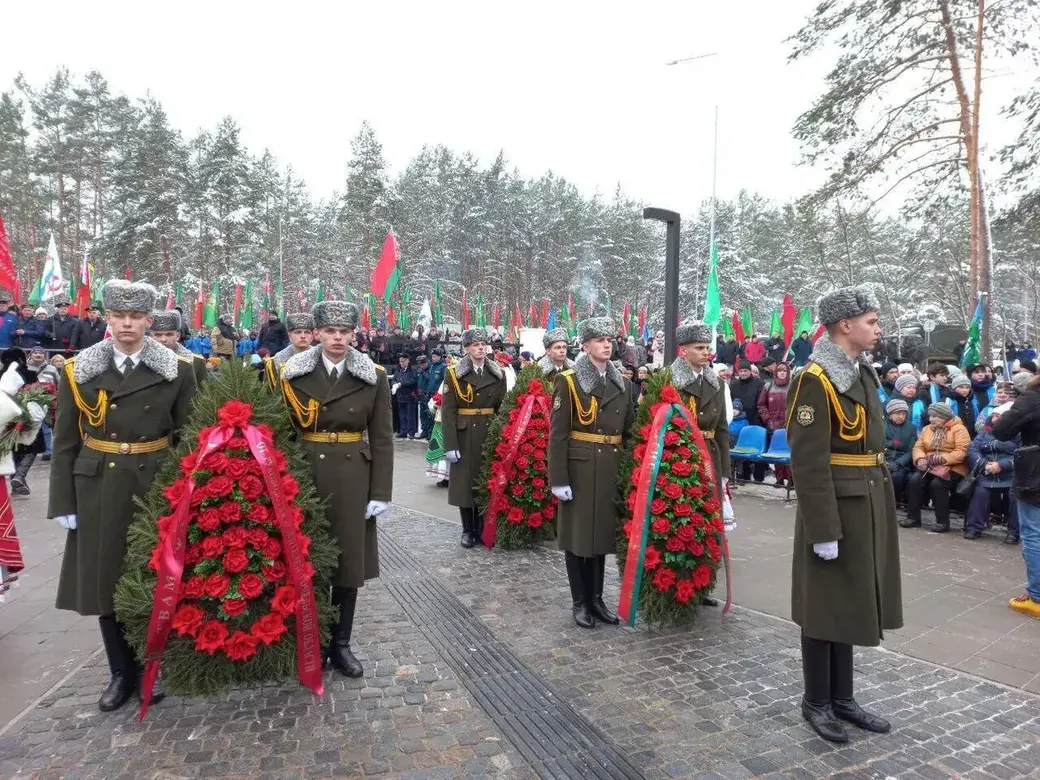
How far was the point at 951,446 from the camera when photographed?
8.10 m

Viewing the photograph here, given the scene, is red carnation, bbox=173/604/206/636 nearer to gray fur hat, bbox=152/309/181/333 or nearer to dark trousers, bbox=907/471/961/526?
gray fur hat, bbox=152/309/181/333

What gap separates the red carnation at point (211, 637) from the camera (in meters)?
3.66

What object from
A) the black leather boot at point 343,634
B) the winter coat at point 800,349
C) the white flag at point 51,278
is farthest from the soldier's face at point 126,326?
the white flag at point 51,278

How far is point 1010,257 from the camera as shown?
36.0m

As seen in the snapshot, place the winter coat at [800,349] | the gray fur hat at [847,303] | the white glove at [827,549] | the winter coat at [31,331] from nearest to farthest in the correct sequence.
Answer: the white glove at [827,549] → the gray fur hat at [847,303] → the winter coat at [31,331] → the winter coat at [800,349]

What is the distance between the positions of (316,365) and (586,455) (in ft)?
6.75

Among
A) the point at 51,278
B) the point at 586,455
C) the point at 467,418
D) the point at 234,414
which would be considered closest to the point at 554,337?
the point at 467,418

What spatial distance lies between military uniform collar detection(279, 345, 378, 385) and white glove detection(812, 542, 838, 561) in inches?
107

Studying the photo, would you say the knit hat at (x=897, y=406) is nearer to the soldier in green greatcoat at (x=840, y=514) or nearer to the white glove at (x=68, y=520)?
the soldier in green greatcoat at (x=840, y=514)

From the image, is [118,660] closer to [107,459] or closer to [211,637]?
[211,637]

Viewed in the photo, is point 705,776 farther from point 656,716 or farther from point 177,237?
point 177,237

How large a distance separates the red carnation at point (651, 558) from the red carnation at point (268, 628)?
8.07 ft

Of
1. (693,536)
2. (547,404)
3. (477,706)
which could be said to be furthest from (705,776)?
(547,404)

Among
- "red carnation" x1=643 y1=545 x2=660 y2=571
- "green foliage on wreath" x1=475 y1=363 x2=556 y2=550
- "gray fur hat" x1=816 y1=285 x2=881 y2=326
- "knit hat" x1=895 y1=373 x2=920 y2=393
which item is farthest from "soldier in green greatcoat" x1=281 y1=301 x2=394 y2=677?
"knit hat" x1=895 y1=373 x2=920 y2=393
